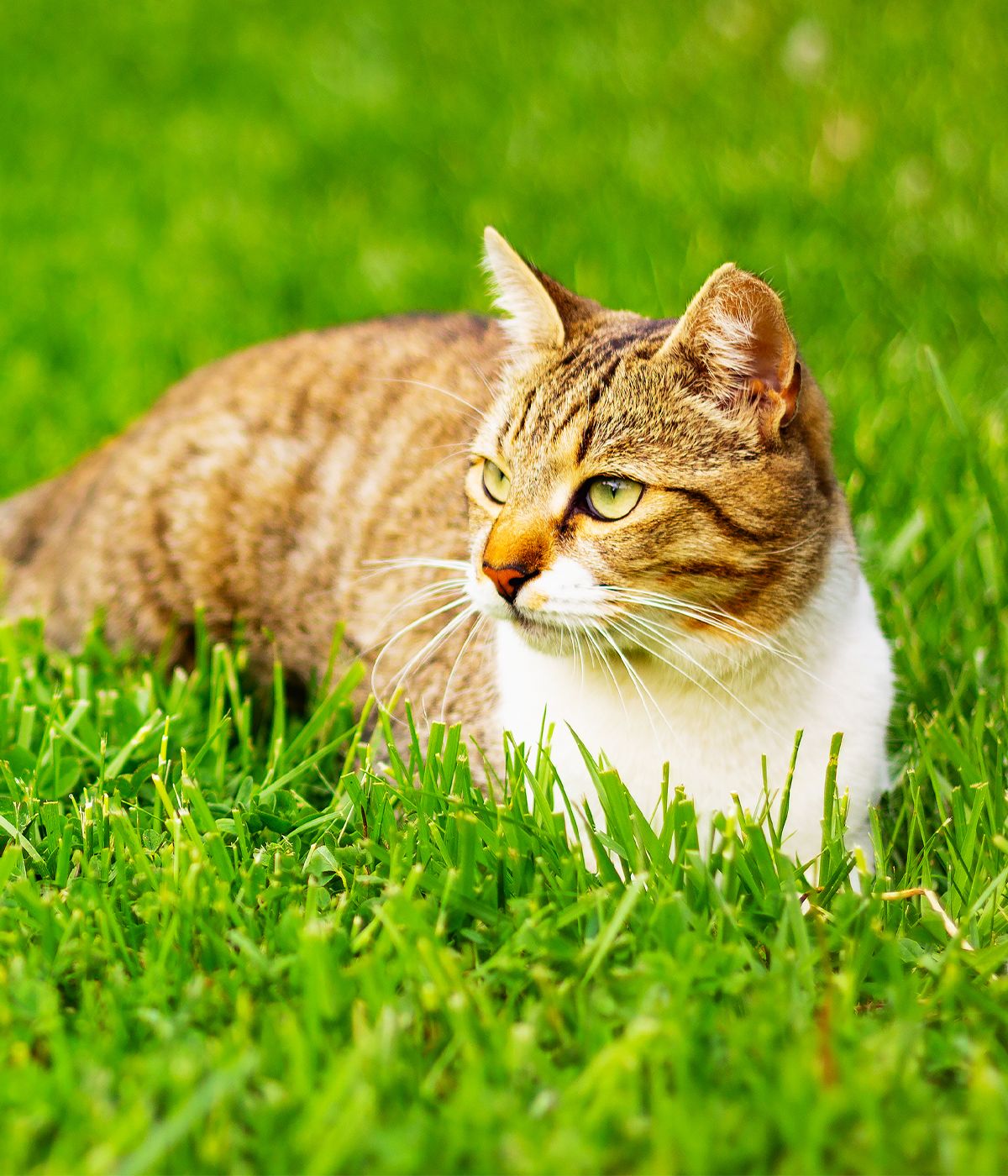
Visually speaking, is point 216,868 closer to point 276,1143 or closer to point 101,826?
point 101,826

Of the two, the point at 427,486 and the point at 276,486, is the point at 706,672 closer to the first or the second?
the point at 427,486

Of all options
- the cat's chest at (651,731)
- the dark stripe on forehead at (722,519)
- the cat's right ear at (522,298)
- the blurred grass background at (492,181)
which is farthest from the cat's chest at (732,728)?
the blurred grass background at (492,181)

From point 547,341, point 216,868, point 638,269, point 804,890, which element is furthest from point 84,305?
point 804,890

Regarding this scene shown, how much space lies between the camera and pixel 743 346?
2.10 metres

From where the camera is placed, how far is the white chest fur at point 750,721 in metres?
2.15

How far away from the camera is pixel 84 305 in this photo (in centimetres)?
496

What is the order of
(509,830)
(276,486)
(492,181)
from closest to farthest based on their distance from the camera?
1. (509,830)
2. (276,486)
3. (492,181)

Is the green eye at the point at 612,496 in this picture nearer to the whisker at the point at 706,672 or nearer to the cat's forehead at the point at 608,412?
the cat's forehead at the point at 608,412

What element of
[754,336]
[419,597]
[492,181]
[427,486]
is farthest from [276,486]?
[492,181]

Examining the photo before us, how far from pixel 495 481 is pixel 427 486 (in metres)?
0.57

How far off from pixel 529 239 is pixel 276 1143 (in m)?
4.19

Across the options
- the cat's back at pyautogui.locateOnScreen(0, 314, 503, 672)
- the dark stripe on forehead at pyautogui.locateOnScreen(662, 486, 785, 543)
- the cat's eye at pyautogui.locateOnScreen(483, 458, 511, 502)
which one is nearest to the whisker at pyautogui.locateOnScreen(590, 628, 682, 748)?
the dark stripe on forehead at pyautogui.locateOnScreen(662, 486, 785, 543)

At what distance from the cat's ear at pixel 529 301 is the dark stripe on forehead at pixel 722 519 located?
50cm

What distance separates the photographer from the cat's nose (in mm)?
2055
